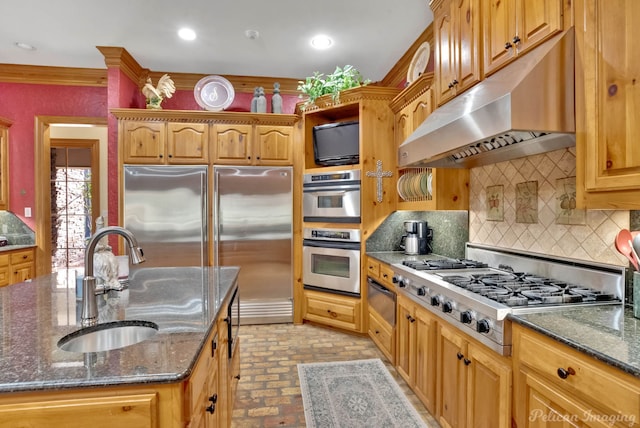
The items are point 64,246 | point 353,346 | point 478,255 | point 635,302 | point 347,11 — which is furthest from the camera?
point 64,246

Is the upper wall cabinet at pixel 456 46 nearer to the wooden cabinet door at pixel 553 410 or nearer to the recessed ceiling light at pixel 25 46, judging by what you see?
the wooden cabinet door at pixel 553 410

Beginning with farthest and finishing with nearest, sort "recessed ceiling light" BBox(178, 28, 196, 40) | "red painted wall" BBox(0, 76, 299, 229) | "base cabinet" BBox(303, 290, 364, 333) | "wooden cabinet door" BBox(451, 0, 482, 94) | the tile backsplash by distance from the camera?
"red painted wall" BBox(0, 76, 299, 229) < "base cabinet" BBox(303, 290, 364, 333) < "recessed ceiling light" BBox(178, 28, 196, 40) < "wooden cabinet door" BBox(451, 0, 482, 94) < the tile backsplash

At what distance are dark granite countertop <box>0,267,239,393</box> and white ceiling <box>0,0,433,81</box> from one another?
2.20 m

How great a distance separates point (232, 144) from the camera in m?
3.82

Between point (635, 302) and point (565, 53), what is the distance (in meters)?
1.01

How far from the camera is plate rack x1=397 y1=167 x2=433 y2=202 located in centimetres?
277

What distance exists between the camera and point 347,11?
112 inches

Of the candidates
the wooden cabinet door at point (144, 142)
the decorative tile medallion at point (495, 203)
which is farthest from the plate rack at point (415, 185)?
the wooden cabinet door at point (144, 142)

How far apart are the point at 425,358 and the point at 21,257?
436 centimetres

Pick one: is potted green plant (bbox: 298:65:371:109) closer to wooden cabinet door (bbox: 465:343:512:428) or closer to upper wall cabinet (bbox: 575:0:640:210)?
upper wall cabinet (bbox: 575:0:640:210)

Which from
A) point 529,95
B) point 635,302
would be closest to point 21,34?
point 529,95

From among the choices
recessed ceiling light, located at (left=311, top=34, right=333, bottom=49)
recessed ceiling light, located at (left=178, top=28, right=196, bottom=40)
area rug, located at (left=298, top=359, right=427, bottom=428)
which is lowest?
area rug, located at (left=298, top=359, right=427, bottom=428)

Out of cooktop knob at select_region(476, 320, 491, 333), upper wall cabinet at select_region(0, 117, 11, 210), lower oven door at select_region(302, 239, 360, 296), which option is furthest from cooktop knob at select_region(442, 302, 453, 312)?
upper wall cabinet at select_region(0, 117, 11, 210)

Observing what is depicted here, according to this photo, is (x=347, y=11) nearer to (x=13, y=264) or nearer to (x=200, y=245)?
(x=200, y=245)
